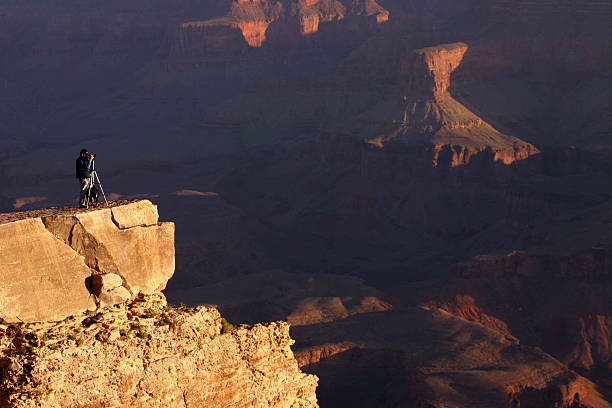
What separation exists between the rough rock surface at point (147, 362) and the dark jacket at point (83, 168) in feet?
9.52

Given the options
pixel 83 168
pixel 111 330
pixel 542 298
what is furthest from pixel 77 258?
pixel 542 298

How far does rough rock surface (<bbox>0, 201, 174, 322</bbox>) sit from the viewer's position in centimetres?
1288

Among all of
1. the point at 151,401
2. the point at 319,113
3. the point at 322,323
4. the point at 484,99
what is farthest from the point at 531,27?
the point at 151,401

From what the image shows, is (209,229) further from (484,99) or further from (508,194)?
(484,99)

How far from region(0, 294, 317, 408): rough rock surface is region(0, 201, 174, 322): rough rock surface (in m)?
0.22

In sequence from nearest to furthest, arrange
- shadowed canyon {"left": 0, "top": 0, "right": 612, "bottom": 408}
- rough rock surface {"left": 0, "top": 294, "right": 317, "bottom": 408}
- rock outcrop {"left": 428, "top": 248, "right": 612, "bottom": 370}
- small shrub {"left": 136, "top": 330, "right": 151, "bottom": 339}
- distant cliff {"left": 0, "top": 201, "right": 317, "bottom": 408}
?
1. rough rock surface {"left": 0, "top": 294, "right": 317, "bottom": 408}
2. distant cliff {"left": 0, "top": 201, "right": 317, "bottom": 408}
3. small shrub {"left": 136, "top": 330, "right": 151, "bottom": 339}
4. shadowed canyon {"left": 0, "top": 0, "right": 612, "bottom": 408}
5. rock outcrop {"left": 428, "top": 248, "right": 612, "bottom": 370}

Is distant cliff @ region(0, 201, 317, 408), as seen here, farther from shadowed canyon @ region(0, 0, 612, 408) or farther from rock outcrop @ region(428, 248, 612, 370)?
rock outcrop @ region(428, 248, 612, 370)

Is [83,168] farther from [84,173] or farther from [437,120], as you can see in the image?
[437,120]

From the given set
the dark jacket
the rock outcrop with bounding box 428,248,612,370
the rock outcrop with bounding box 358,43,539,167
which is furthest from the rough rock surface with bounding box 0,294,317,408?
the rock outcrop with bounding box 358,43,539,167

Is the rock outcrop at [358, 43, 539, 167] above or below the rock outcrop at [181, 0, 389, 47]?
below

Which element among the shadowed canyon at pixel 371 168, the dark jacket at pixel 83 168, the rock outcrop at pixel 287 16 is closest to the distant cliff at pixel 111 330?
the dark jacket at pixel 83 168

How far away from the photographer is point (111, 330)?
1333cm

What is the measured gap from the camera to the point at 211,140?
152m

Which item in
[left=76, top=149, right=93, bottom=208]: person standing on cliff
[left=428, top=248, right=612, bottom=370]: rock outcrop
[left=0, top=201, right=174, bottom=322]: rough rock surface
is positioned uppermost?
[left=76, top=149, right=93, bottom=208]: person standing on cliff
